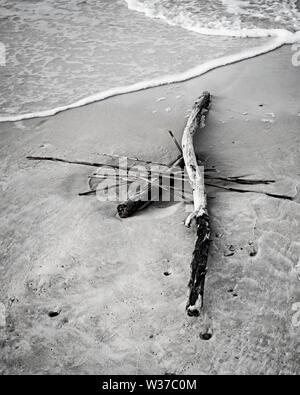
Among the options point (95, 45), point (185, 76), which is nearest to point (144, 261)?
point (185, 76)

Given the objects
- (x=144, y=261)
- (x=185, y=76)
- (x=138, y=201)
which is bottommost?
(x=144, y=261)

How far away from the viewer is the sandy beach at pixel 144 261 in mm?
1963

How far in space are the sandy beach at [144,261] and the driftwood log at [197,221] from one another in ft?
0.44

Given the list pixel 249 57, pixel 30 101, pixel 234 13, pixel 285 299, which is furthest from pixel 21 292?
pixel 234 13

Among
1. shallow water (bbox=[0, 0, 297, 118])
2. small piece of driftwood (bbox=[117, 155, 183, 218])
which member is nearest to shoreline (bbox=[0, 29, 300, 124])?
shallow water (bbox=[0, 0, 297, 118])

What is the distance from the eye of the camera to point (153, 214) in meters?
2.88

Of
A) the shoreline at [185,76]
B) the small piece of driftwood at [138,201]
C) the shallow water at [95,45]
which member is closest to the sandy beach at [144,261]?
the small piece of driftwood at [138,201]

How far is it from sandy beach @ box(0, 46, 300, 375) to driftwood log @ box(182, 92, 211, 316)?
0.13m

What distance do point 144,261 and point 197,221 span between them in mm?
516

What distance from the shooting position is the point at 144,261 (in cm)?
249

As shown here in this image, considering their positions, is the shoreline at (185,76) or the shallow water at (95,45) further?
the shallow water at (95,45)

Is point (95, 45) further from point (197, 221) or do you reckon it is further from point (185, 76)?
point (197, 221)

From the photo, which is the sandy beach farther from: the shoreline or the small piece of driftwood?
the shoreline

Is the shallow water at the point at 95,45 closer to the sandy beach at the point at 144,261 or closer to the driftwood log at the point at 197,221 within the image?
the sandy beach at the point at 144,261
